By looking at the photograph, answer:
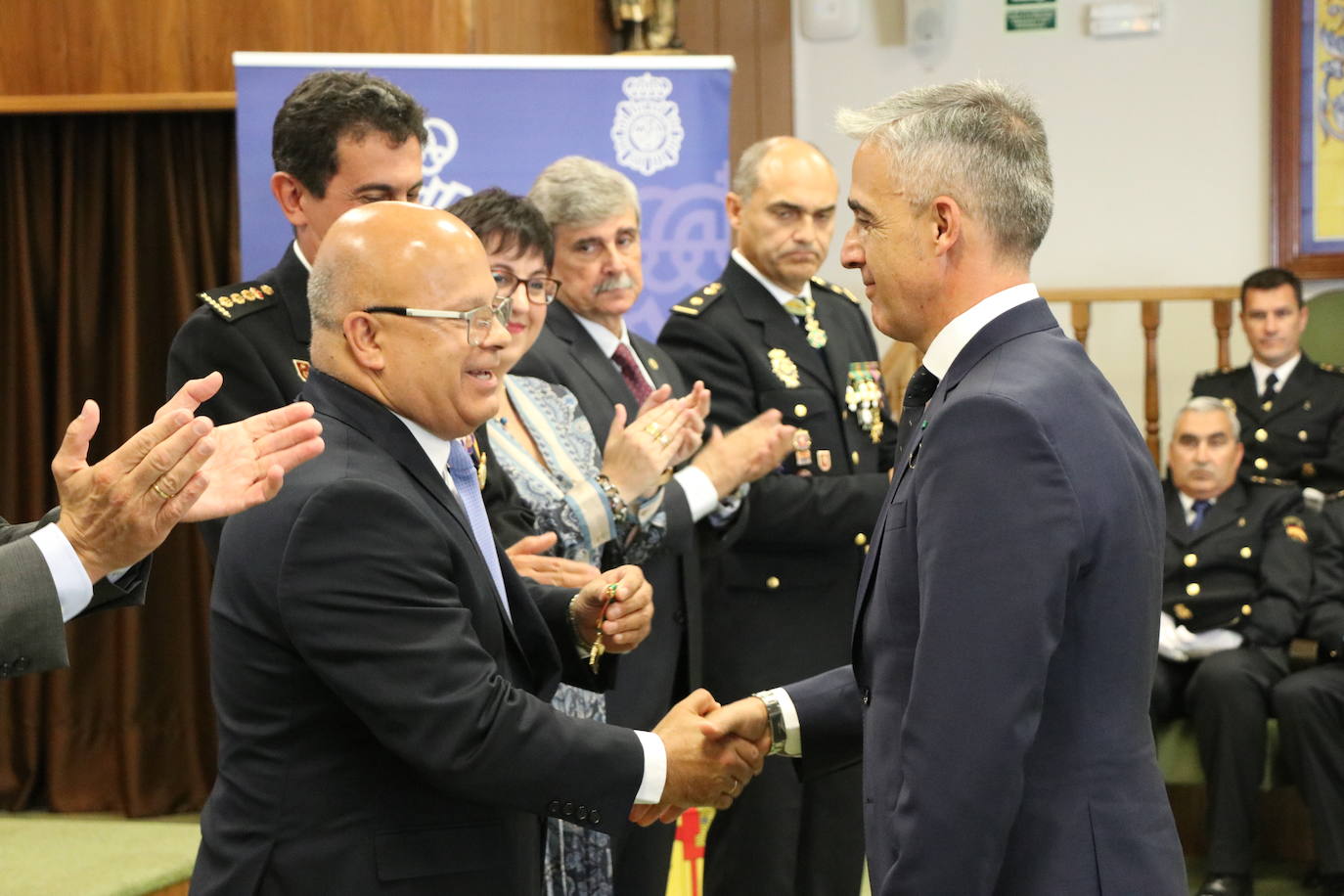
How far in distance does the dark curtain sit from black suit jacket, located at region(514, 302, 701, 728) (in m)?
2.02

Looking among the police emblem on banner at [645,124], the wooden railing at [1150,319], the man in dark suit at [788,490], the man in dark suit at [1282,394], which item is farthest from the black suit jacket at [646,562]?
the wooden railing at [1150,319]

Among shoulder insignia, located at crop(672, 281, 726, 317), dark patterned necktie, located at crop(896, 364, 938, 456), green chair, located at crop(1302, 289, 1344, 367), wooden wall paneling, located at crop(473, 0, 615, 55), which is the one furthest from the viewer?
green chair, located at crop(1302, 289, 1344, 367)

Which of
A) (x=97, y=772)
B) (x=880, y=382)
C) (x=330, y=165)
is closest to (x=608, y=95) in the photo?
(x=880, y=382)

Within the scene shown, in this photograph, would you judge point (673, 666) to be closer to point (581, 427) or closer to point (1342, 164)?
point (581, 427)

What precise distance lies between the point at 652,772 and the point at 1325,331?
4.94 m

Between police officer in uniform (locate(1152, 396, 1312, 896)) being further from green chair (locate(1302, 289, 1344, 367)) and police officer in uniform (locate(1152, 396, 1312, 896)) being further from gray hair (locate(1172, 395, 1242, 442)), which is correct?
green chair (locate(1302, 289, 1344, 367))

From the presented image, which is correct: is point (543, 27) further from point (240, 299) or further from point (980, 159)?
point (980, 159)

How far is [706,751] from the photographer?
2.06 metres

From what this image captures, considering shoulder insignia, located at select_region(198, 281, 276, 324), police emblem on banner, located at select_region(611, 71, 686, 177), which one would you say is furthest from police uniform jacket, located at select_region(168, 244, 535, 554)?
police emblem on banner, located at select_region(611, 71, 686, 177)

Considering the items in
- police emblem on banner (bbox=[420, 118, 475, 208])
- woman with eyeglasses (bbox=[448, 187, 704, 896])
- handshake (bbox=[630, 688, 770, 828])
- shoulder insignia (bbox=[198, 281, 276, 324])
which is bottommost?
handshake (bbox=[630, 688, 770, 828])

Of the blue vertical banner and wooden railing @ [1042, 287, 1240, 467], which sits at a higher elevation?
the blue vertical banner

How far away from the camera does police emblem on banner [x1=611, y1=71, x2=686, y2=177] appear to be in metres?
4.22

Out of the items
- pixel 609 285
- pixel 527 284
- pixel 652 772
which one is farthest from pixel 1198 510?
pixel 652 772

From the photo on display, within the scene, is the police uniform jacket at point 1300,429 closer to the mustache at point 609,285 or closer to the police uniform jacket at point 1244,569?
the police uniform jacket at point 1244,569
